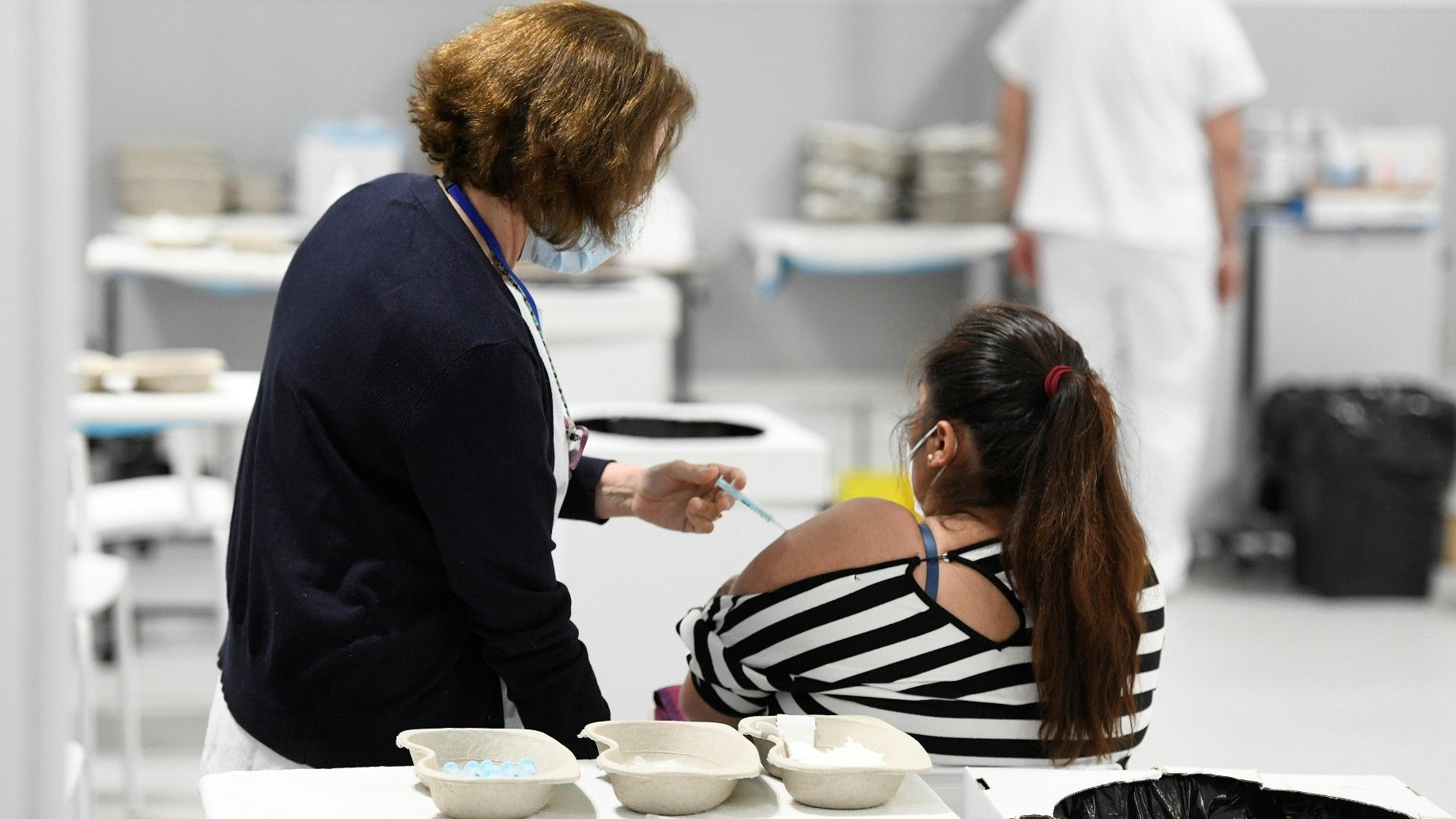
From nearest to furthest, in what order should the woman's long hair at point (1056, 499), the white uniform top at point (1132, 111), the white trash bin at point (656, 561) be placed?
the woman's long hair at point (1056, 499)
the white trash bin at point (656, 561)
the white uniform top at point (1132, 111)

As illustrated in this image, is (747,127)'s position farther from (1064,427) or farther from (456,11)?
(1064,427)

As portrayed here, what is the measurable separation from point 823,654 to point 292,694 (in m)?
0.51

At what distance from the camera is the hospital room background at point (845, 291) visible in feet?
10.9

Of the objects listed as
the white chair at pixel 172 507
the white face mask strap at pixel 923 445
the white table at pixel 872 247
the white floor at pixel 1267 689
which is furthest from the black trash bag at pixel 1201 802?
the white table at pixel 872 247

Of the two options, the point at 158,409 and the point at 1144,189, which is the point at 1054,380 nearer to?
the point at 158,409

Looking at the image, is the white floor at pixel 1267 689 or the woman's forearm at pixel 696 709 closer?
the woman's forearm at pixel 696 709

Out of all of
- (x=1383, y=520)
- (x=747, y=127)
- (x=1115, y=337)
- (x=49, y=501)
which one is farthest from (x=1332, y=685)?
(x=49, y=501)

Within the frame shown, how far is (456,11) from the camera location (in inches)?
211

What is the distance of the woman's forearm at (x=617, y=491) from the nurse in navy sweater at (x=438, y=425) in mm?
323

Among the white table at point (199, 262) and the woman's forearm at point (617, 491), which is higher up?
the white table at point (199, 262)

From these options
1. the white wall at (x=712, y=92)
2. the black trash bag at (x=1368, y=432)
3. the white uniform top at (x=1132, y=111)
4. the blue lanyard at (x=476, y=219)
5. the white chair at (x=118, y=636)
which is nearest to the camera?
the blue lanyard at (x=476, y=219)

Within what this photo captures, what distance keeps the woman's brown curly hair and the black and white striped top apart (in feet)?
1.45

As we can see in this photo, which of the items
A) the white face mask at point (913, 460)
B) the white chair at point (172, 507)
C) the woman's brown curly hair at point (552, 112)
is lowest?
the white chair at point (172, 507)

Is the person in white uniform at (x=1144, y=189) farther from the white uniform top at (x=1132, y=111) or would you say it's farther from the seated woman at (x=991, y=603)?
the seated woman at (x=991, y=603)
